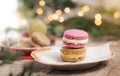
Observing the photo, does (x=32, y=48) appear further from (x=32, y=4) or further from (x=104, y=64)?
(x=32, y=4)

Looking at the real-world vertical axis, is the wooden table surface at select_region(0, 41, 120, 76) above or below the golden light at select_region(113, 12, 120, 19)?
above

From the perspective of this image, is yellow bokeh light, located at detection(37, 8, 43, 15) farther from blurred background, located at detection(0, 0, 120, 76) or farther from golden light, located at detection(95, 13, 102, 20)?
golden light, located at detection(95, 13, 102, 20)

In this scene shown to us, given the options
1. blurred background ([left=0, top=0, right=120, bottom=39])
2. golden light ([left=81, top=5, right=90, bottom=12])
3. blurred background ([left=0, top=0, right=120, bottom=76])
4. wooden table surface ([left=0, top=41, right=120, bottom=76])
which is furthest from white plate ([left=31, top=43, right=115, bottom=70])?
golden light ([left=81, top=5, right=90, bottom=12])

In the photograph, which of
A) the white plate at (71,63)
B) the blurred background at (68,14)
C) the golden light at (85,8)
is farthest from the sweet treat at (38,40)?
the golden light at (85,8)

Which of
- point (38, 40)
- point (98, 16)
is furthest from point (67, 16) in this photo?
point (38, 40)

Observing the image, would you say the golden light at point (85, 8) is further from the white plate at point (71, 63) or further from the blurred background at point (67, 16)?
the white plate at point (71, 63)

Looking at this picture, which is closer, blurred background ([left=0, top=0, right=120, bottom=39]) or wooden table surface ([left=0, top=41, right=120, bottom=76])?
wooden table surface ([left=0, top=41, right=120, bottom=76])

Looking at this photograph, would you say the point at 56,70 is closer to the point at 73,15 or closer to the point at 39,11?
the point at 39,11
